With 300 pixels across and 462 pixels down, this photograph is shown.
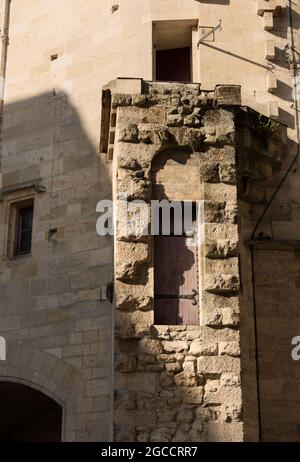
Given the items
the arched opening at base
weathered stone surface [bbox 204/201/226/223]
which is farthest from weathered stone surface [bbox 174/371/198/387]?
the arched opening at base

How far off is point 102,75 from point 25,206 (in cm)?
232

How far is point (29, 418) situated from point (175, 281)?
576 centimetres

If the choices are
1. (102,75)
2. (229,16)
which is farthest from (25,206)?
(229,16)

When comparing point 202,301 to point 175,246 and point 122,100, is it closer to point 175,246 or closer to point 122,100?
point 175,246

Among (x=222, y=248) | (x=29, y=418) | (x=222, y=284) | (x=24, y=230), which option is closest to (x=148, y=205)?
(x=222, y=248)

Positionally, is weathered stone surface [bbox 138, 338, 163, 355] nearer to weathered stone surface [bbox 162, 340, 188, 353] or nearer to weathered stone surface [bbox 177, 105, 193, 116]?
weathered stone surface [bbox 162, 340, 188, 353]

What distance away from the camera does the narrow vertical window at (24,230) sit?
41.1ft

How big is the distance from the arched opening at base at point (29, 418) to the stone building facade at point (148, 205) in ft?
0.14

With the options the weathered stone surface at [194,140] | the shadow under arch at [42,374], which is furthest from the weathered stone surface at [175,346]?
the weathered stone surface at [194,140]

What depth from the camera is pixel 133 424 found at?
8992mm

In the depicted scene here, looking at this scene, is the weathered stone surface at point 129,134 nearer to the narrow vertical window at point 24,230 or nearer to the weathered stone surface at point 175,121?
the weathered stone surface at point 175,121

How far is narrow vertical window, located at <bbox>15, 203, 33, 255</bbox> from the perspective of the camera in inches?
493

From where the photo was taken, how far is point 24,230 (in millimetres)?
12656
